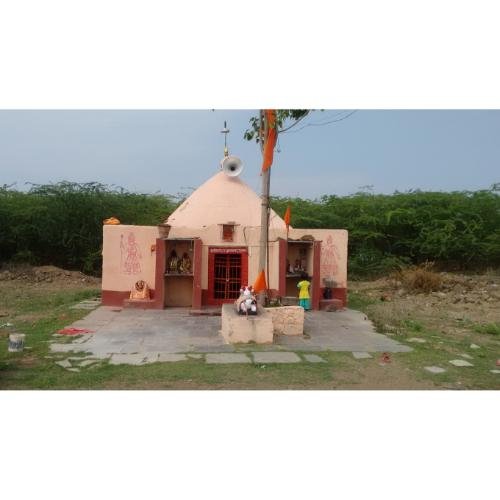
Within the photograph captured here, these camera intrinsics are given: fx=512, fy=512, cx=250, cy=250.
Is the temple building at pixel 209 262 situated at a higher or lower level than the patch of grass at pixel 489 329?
higher

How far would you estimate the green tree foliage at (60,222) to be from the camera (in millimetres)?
20125

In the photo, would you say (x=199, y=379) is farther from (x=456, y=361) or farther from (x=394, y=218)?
(x=394, y=218)

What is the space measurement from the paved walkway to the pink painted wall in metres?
1.30

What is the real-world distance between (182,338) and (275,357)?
2167 millimetres

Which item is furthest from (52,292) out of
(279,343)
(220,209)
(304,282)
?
(279,343)

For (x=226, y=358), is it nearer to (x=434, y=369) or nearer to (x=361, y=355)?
(x=361, y=355)

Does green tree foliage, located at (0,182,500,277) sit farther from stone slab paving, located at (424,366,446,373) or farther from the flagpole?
stone slab paving, located at (424,366,446,373)

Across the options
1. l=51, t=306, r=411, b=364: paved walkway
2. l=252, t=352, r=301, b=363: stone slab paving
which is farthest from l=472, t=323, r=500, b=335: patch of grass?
l=252, t=352, r=301, b=363: stone slab paving

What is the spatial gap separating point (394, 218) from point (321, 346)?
46.0 ft

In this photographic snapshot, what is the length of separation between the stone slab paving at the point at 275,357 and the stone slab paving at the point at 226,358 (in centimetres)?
16

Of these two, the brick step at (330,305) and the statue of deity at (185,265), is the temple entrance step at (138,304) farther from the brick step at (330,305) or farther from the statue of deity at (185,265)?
the brick step at (330,305)

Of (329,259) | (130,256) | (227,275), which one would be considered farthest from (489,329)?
(130,256)

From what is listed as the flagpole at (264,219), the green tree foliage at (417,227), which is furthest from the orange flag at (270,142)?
the green tree foliage at (417,227)

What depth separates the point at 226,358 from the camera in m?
7.45
